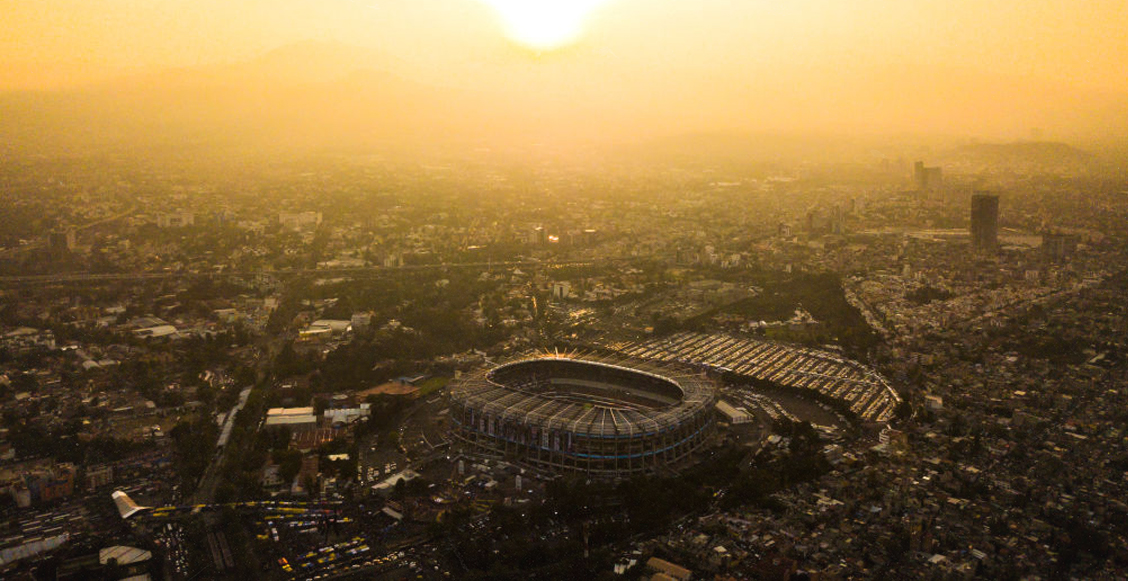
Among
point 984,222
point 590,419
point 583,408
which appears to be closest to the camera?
point 590,419

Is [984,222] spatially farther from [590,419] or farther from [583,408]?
[590,419]

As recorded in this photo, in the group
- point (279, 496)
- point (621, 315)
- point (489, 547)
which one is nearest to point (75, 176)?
point (621, 315)

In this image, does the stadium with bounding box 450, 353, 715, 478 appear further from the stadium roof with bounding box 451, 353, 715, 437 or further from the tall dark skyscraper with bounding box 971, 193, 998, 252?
the tall dark skyscraper with bounding box 971, 193, 998, 252

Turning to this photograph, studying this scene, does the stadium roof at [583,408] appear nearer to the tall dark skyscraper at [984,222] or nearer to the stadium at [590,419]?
the stadium at [590,419]

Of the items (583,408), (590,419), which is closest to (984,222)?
(583,408)

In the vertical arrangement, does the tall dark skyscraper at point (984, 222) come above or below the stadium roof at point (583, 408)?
above

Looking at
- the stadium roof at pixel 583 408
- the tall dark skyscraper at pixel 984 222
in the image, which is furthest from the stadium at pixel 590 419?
the tall dark skyscraper at pixel 984 222

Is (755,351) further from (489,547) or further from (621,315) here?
(489,547)
